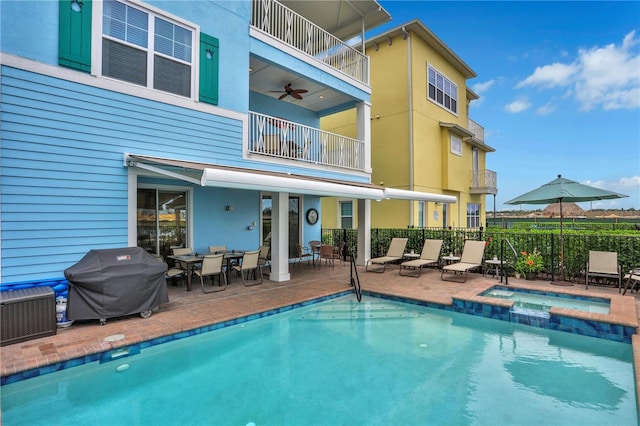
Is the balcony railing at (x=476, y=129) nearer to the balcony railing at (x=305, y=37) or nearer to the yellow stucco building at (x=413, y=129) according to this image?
the yellow stucco building at (x=413, y=129)

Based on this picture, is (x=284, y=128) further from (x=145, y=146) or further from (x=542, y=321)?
(x=542, y=321)

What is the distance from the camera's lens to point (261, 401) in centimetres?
420

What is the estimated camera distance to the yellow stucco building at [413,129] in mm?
16328

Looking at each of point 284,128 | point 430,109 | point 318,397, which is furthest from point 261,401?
point 430,109

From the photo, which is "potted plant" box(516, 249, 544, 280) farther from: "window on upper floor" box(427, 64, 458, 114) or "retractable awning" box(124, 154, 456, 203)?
"window on upper floor" box(427, 64, 458, 114)

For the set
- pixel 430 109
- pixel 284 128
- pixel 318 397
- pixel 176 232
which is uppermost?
pixel 430 109

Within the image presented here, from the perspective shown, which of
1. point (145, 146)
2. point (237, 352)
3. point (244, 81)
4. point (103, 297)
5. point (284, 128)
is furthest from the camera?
point (284, 128)

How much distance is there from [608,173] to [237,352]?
36636 millimetres

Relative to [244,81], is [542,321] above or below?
below

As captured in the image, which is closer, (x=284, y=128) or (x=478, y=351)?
(x=478, y=351)

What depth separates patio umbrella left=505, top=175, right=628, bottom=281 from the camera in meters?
9.59

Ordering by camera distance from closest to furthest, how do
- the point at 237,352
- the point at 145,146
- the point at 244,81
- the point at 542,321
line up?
the point at 237,352 → the point at 542,321 → the point at 145,146 → the point at 244,81

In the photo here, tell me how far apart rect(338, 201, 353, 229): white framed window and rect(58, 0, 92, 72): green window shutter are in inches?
528

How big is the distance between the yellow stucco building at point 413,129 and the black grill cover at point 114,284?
40.2 ft
